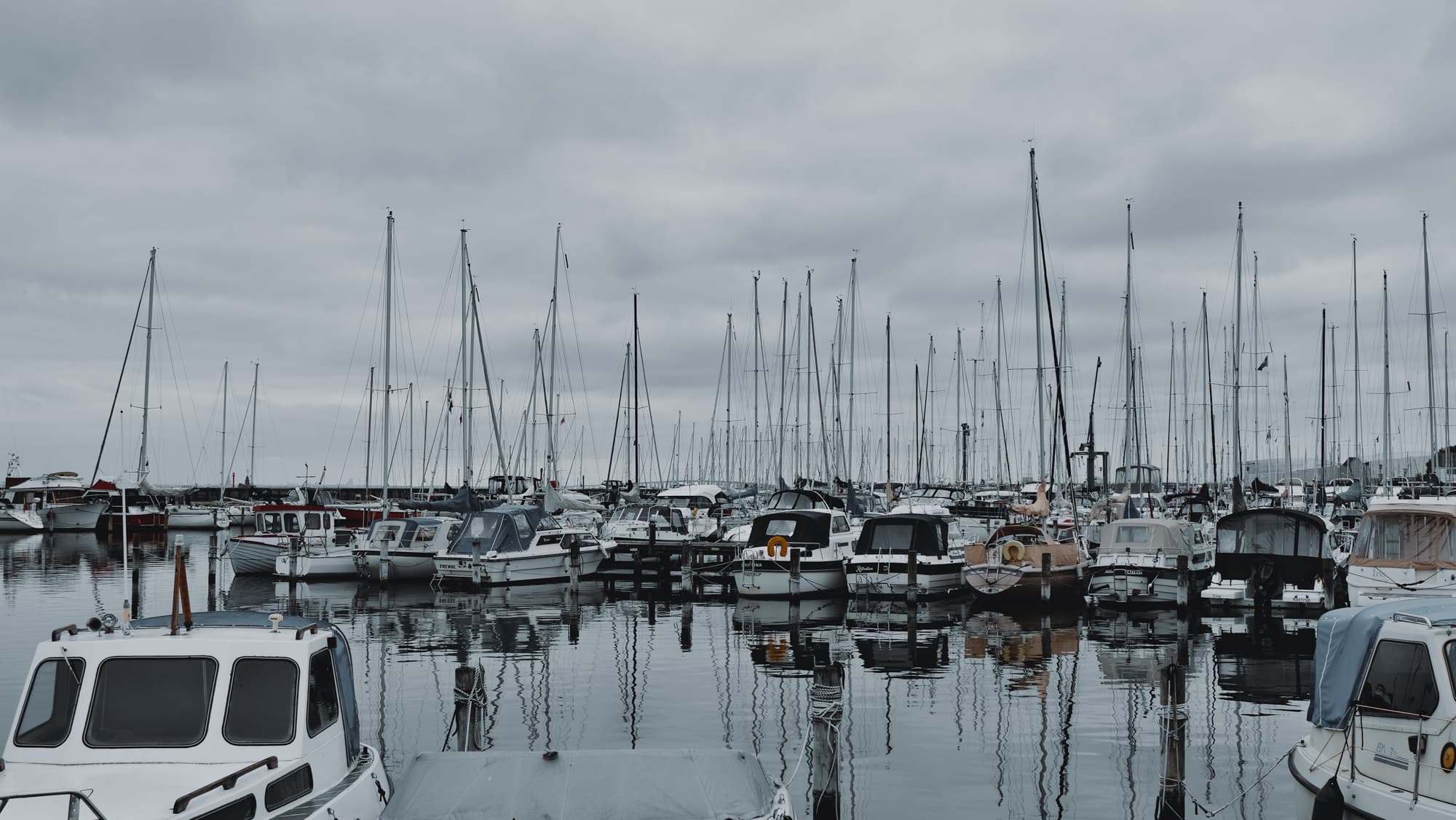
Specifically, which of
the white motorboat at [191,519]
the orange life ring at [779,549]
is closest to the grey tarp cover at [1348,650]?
the orange life ring at [779,549]

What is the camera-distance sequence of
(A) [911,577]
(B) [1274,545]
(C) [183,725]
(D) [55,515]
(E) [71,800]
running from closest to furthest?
(E) [71,800] → (C) [183,725] → (B) [1274,545] → (A) [911,577] → (D) [55,515]

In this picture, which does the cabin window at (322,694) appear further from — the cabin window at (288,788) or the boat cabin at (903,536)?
the boat cabin at (903,536)

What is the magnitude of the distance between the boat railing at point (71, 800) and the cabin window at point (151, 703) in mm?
1126

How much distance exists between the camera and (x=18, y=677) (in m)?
20.9

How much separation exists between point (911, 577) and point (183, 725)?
24.0 m

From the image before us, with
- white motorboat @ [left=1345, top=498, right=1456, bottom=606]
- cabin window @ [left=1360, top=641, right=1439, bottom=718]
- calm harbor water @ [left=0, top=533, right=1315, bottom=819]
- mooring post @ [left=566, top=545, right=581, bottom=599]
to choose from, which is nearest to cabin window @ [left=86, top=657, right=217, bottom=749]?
Result: calm harbor water @ [left=0, top=533, right=1315, bottom=819]

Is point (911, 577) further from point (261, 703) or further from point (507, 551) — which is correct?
point (261, 703)

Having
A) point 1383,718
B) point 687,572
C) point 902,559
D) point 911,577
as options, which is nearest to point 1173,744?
point 1383,718

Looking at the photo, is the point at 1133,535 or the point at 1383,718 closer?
the point at 1383,718

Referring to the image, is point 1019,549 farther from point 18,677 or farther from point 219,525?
point 219,525

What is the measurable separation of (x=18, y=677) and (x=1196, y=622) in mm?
26757

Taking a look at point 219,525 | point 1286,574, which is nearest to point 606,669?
point 1286,574

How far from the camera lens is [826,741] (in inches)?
463

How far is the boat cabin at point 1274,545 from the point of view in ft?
95.1
